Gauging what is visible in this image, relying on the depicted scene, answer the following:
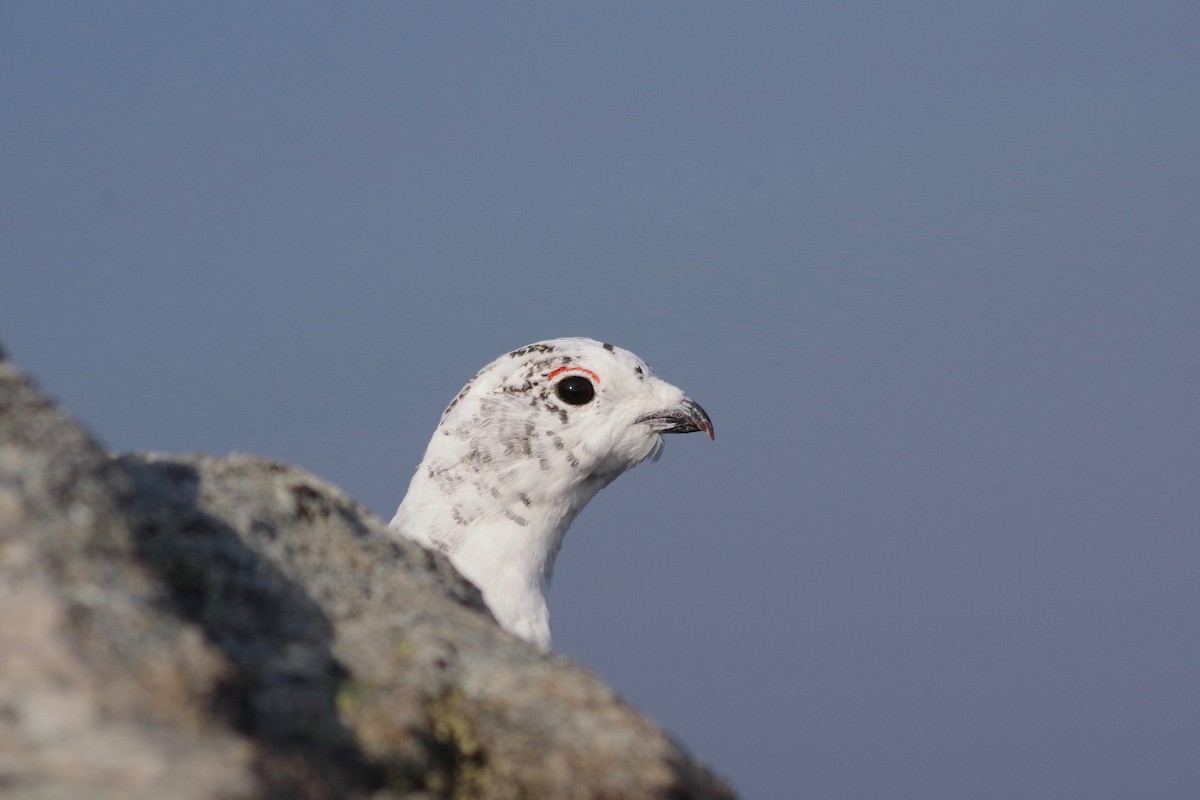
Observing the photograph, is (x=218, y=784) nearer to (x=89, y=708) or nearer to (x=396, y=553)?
(x=89, y=708)

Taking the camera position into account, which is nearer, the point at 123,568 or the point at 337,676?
the point at 123,568

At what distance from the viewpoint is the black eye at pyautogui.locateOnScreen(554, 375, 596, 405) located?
8672 millimetres

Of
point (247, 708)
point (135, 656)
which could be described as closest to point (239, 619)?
point (247, 708)

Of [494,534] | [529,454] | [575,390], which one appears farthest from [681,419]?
[494,534]

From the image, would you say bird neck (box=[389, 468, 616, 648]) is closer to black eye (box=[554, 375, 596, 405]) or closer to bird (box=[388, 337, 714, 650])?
bird (box=[388, 337, 714, 650])

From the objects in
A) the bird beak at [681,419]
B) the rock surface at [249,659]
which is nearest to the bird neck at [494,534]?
the bird beak at [681,419]

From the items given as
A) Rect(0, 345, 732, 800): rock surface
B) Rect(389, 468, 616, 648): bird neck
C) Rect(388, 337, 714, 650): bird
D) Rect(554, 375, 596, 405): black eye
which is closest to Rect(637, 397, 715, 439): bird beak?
Rect(388, 337, 714, 650): bird

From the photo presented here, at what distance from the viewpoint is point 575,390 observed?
8.71 meters

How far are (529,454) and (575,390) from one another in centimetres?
54

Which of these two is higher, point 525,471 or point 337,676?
point 337,676

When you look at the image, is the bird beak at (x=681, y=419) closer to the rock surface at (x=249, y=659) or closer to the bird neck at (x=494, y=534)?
the bird neck at (x=494, y=534)

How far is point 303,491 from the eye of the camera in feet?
10.5

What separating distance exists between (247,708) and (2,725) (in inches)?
16.5

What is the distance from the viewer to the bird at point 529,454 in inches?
326
